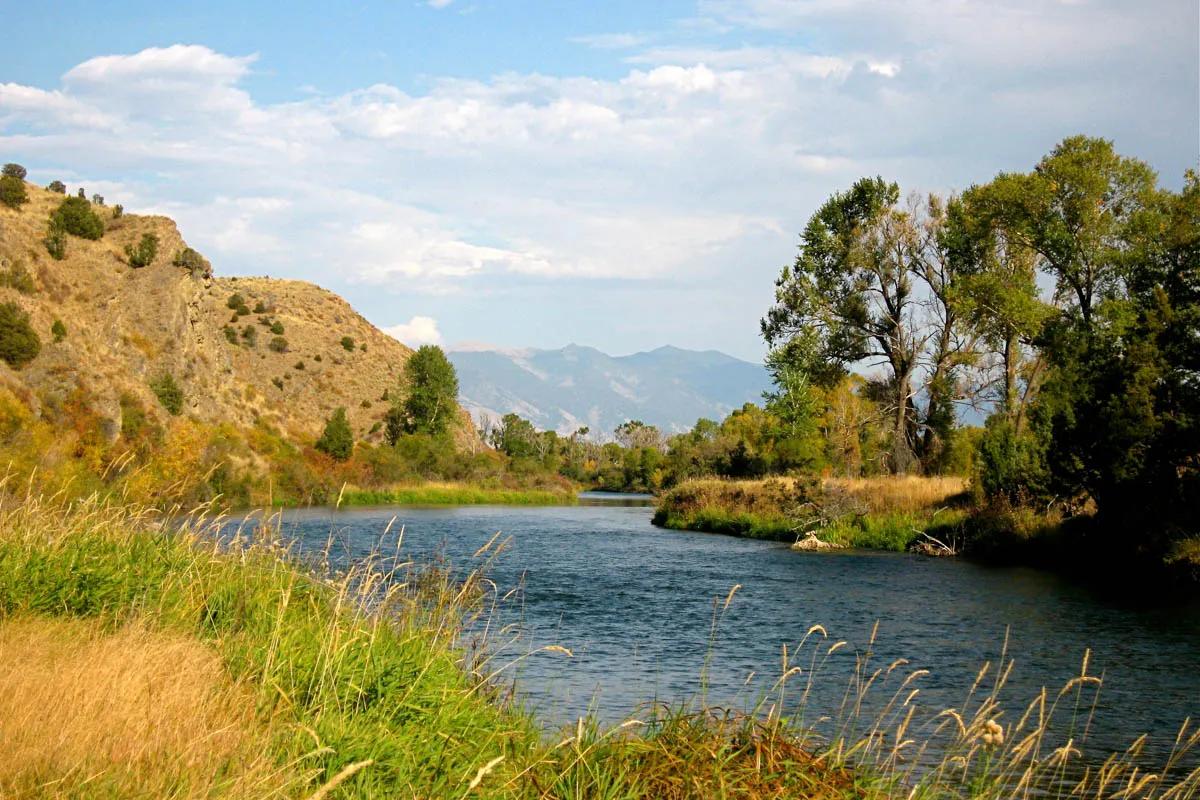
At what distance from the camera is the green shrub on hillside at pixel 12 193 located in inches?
2243

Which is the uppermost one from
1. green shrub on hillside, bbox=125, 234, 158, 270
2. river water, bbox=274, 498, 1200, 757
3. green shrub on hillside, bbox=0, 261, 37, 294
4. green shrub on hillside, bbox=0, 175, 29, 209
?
green shrub on hillside, bbox=0, 175, 29, 209

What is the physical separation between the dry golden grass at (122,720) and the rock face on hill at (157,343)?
28.6 metres

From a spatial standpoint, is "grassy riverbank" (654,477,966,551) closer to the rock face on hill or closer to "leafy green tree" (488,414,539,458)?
the rock face on hill

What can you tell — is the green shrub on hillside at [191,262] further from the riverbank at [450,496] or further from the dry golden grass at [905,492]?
the dry golden grass at [905,492]

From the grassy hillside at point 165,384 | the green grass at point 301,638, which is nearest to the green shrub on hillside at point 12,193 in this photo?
the grassy hillside at point 165,384

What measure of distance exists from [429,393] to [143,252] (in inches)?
1215

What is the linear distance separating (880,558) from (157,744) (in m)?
27.2

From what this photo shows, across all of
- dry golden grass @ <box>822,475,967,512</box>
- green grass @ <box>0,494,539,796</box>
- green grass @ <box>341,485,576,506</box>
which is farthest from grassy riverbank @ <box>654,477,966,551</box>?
green grass @ <box>341,485,576,506</box>

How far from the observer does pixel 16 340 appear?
122ft

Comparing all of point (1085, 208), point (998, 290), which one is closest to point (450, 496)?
point (998, 290)

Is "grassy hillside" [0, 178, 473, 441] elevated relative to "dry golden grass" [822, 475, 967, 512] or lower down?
elevated

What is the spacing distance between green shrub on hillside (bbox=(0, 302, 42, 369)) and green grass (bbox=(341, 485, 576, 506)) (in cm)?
2093

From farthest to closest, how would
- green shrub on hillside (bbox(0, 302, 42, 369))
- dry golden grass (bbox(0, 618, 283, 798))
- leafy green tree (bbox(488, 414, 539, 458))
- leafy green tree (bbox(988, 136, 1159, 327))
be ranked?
1. leafy green tree (bbox(488, 414, 539, 458))
2. green shrub on hillside (bbox(0, 302, 42, 369))
3. leafy green tree (bbox(988, 136, 1159, 327))
4. dry golden grass (bbox(0, 618, 283, 798))

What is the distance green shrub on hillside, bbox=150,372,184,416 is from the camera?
176 feet
